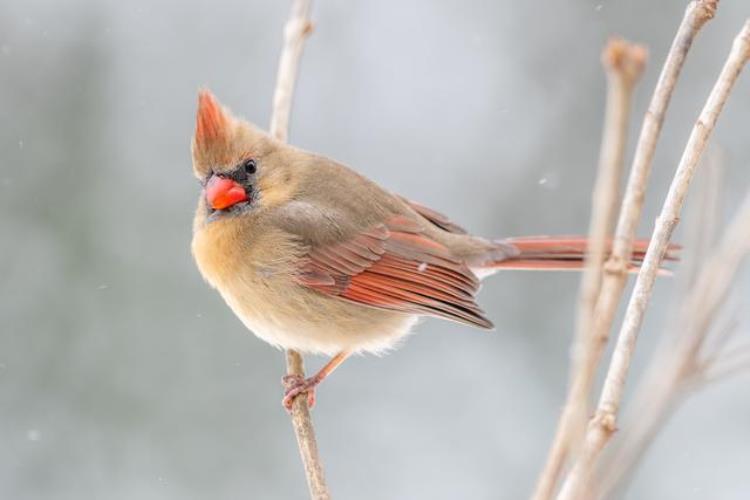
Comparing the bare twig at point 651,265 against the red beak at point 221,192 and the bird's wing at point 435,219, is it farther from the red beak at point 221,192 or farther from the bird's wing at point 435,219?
the bird's wing at point 435,219

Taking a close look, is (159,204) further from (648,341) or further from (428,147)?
(648,341)

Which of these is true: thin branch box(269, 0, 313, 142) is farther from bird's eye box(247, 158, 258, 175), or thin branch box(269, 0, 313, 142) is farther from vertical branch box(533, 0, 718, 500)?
vertical branch box(533, 0, 718, 500)

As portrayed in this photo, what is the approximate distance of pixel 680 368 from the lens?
44.0 inches

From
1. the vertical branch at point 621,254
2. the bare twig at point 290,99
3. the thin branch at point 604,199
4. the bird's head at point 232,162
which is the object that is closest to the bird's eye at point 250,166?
the bird's head at point 232,162

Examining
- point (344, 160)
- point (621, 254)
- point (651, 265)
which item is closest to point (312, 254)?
point (621, 254)

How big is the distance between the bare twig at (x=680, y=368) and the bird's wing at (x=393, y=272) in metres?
1.97

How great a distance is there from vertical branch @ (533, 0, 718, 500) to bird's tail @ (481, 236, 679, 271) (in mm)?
1615

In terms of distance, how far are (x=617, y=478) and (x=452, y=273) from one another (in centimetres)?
235

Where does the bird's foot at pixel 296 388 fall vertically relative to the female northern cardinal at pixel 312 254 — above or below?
below

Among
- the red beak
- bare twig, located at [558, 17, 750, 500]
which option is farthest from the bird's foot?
bare twig, located at [558, 17, 750, 500]

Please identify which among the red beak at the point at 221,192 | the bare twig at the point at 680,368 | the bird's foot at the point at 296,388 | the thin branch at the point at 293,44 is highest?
the thin branch at the point at 293,44

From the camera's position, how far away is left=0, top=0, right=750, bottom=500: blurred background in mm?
4934

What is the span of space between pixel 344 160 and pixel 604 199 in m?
5.11

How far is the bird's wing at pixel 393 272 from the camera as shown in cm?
326
